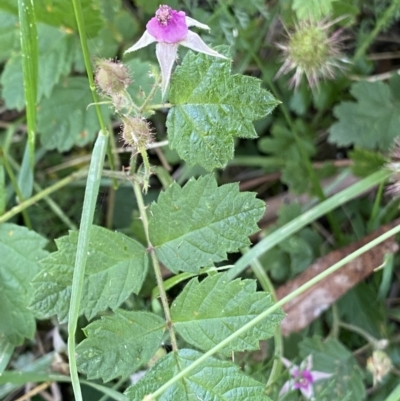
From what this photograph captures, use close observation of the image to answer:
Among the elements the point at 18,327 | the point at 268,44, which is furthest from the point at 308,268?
the point at 18,327

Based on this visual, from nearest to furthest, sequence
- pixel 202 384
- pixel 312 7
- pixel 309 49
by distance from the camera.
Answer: pixel 202 384
pixel 312 7
pixel 309 49

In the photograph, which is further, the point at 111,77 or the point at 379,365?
the point at 379,365

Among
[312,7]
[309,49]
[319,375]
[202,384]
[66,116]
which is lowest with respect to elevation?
[319,375]

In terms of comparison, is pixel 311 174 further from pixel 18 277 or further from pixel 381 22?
pixel 18 277

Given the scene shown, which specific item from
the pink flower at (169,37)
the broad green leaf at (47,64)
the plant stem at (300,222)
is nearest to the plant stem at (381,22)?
the plant stem at (300,222)

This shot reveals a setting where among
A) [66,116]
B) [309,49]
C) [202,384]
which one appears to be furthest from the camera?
[66,116]

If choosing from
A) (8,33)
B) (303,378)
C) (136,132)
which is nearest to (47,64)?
(8,33)

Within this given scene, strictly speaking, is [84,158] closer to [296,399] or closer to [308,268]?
[308,268]
